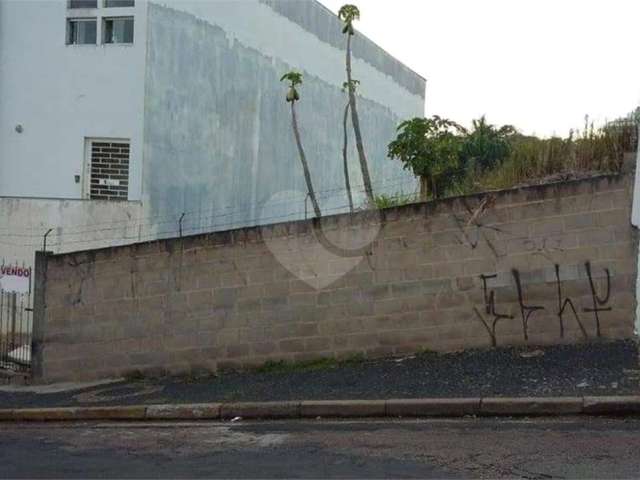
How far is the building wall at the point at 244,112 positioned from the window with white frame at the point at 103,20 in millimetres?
506

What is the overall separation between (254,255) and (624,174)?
15.8 ft

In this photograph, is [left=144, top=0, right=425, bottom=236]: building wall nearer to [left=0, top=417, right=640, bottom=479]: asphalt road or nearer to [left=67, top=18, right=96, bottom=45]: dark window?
[left=67, top=18, right=96, bottom=45]: dark window

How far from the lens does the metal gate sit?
1384 cm

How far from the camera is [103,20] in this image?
16.2m

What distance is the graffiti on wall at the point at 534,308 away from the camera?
32.4 feet

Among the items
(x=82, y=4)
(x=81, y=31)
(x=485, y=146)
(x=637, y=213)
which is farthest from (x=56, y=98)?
(x=637, y=213)

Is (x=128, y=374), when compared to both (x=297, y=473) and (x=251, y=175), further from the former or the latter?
(x=251, y=175)

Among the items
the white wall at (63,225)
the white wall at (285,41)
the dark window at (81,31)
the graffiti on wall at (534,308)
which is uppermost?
the white wall at (285,41)

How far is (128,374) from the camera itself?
12172 mm

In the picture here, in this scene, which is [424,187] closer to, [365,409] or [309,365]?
[309,365]

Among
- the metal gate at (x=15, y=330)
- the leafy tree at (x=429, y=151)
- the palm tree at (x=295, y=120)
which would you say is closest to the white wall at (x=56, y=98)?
the metal gate at (x=15, y=330)

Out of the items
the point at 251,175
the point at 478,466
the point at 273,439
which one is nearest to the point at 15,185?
the point at 251,175

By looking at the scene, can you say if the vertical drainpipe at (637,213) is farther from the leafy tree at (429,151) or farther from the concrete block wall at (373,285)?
the leafy tree at (429,151)

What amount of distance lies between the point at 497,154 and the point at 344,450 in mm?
11453
